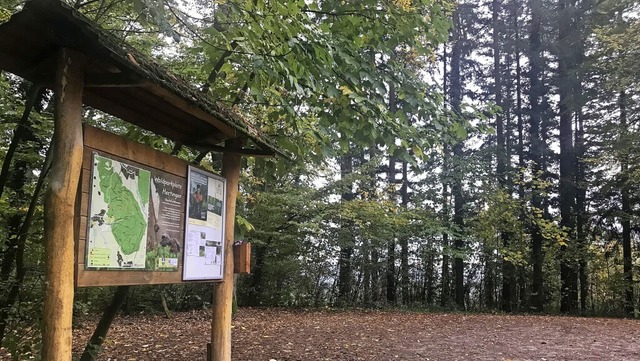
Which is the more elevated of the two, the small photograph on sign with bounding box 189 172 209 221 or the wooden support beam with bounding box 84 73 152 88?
the wooden support beam with bounding box 84 73 152 88

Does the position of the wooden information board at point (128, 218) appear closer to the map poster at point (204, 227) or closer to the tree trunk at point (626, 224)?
the map poster at point (204, 227)

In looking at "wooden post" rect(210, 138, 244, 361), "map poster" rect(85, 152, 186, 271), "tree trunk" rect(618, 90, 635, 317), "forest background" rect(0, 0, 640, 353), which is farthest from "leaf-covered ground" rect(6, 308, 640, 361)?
"tree trunk" rect(618, 90, 635, 317)

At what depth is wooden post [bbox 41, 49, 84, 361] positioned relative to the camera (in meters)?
2.24

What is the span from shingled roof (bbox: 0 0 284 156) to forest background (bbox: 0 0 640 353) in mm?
1441

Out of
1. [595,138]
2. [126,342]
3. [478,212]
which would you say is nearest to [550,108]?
[595,138]

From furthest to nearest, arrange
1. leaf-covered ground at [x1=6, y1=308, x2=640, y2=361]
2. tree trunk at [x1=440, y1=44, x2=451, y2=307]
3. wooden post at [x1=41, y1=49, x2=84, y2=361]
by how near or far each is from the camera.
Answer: tree trunk at [x1=440, y1=44, x2=451, y2=307] < leaf-covered ground at [x1=6, y1=308, x2=640, y2=361] < wooden post at [x1=41, y1=49, x2=84, y2=361]

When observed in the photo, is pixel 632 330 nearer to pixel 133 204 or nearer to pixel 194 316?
pixel 194 316

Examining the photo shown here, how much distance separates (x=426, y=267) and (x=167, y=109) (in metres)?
16.3

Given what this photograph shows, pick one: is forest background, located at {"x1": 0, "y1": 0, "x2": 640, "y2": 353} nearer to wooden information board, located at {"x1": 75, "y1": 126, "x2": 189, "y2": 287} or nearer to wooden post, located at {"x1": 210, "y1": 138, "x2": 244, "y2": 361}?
wooden post, located at {"x1": 210, "y1": 138, "x2": 244, "y2": 361}

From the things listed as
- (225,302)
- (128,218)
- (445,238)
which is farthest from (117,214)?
(445,238)

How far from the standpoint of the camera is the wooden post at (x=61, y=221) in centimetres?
224

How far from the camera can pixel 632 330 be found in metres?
10.3

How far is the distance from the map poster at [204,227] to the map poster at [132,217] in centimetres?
13

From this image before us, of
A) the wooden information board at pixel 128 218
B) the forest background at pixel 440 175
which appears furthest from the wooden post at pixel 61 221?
the forest background at pixel 440 175
